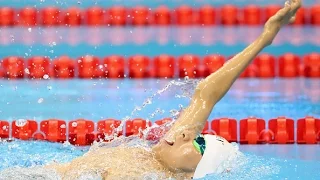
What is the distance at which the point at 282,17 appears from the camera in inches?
110

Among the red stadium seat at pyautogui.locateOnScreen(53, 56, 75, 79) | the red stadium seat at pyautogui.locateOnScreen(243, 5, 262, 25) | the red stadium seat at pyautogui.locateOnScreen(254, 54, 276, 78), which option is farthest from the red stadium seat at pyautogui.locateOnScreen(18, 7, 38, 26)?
the red stadium seat at pyautogui.locateOnScreen(254, 54, 276, 78)

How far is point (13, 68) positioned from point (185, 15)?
1.55 meters

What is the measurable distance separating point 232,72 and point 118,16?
357 cm

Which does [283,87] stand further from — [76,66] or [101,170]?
[101,170]

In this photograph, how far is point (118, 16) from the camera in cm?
635

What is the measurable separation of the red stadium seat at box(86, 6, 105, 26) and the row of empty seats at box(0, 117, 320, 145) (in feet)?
6.92

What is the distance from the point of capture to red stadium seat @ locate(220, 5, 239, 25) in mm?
6242

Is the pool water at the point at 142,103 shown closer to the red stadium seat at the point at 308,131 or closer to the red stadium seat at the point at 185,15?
the red stadium seat at the point at 308,131

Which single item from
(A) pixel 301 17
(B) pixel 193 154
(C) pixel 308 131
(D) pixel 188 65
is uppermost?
(A) pixel 301 17

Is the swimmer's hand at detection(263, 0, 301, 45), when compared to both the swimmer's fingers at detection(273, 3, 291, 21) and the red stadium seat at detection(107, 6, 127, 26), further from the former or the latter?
the red stadium seat at detection(107, 6, 127, 26)

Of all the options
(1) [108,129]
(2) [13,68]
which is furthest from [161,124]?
(2) [13,68]

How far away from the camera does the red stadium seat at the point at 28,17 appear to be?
637 cm

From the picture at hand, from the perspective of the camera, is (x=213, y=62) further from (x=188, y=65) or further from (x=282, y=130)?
(x=282, y=130)

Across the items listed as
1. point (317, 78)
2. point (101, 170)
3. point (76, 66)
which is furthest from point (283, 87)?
point (101, 170)
